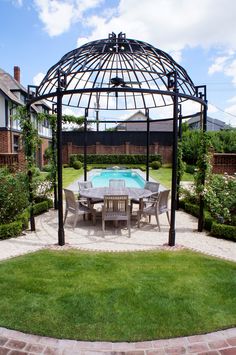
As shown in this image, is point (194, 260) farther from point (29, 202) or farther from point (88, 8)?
point (88, 8)

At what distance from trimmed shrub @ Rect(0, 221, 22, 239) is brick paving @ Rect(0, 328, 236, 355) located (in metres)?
3.41

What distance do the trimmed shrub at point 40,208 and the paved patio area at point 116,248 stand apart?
183 mm

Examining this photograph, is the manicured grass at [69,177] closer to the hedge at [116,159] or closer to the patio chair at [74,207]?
the hedge at [116,159]

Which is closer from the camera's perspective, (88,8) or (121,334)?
(121,334)

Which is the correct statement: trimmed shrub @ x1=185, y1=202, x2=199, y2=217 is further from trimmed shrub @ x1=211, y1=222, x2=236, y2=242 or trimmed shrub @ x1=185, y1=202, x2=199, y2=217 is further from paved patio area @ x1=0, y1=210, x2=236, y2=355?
trimmed shrub @ x1=211, y1=222, x2=236, y2=242

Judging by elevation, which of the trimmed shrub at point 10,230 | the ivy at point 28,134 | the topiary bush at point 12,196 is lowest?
the trimmed shrub at point 10,230

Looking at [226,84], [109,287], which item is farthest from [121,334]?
[226,84]

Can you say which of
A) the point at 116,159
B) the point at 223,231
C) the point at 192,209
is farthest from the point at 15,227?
the point at 116,159

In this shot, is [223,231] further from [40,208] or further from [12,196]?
[40,208]

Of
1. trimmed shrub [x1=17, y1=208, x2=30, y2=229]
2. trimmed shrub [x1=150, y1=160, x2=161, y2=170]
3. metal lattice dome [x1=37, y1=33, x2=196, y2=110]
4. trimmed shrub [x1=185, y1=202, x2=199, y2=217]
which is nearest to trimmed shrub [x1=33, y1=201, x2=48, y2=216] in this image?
trimmed shrub [x1=17, y1=208, x2=30, y2=229]

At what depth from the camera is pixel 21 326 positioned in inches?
122

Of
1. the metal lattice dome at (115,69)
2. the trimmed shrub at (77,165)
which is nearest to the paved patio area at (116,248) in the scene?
the metal lattice dome at (115,69)

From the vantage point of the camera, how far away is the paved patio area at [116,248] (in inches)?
110

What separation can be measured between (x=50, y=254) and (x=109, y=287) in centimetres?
166
